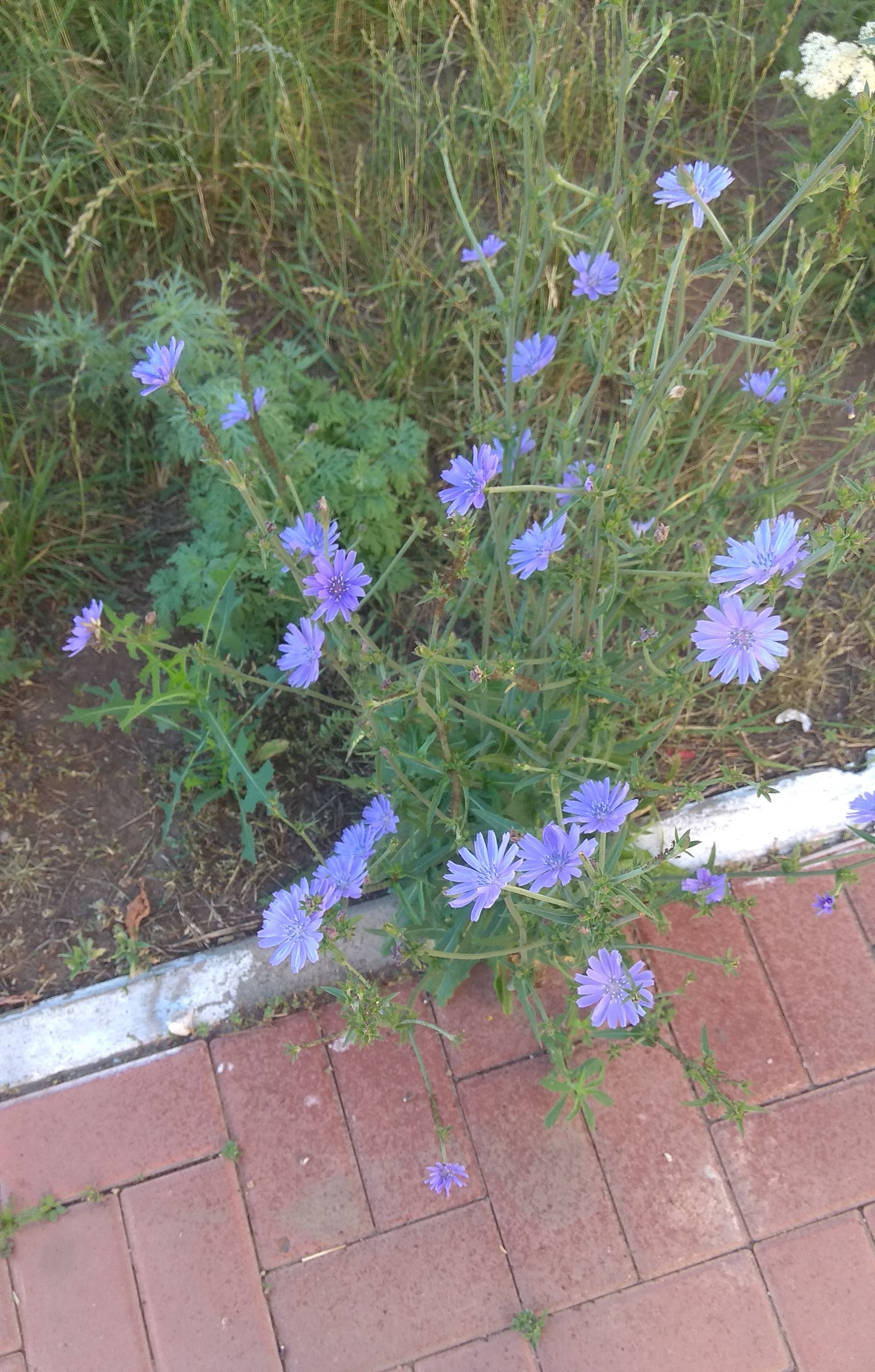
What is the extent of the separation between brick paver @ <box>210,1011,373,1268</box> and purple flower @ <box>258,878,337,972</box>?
0.64 metres

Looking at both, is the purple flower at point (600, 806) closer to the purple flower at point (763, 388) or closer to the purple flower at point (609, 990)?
the purple flower at point (609, 990)

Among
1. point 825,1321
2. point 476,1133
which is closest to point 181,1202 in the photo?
point 476,1133

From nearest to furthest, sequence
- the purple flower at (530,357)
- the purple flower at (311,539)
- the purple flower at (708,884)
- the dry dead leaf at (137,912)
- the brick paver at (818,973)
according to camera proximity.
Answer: the purple flower at (311,539) < the purple flower at (530,357) < the purple flower at (708,884) < the brick paver at (818,973) < the dry dead leaf at (137,912)

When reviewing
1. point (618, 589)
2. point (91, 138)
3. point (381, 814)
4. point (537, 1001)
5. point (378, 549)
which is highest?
point (91, 138)

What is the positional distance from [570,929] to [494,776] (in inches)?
14.1

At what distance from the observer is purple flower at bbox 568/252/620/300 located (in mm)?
1677

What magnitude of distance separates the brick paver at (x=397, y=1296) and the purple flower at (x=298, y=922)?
2.55ft

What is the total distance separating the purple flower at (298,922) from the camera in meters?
1.40

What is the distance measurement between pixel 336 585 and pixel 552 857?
1.51 feet

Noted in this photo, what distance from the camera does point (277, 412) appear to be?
2189mm

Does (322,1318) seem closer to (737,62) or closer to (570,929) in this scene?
(570,929)

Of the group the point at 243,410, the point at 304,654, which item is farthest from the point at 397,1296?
the point at 243,410

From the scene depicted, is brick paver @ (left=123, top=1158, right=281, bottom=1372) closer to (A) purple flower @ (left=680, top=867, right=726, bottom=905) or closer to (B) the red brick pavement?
(B) the red brick pavement

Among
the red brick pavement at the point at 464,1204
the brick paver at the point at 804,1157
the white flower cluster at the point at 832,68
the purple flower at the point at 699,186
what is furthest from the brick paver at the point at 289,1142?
the white flower cluster at the point at 832,68
